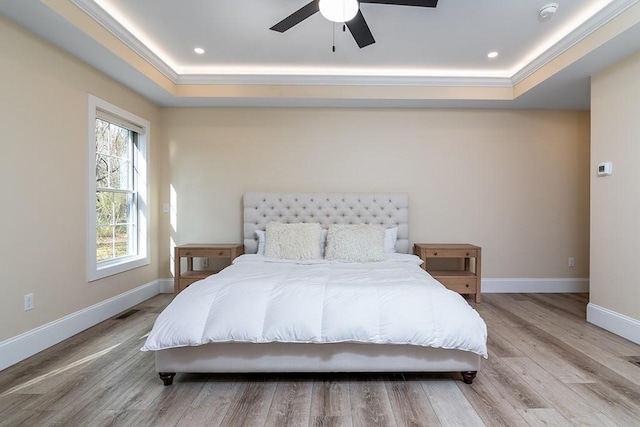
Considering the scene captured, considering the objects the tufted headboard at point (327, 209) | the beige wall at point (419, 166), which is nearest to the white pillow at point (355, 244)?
the tufted headboard at point (327, 209)

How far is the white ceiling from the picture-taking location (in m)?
2.61

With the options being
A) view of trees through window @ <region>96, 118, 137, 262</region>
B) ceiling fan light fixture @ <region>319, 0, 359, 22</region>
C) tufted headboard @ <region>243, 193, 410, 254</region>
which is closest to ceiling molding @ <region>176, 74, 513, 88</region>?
view of trees through window @ <region>96, 118, 137, 262</region>

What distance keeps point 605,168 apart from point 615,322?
1.44 metres

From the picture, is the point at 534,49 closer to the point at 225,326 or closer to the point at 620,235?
the point at 620,235

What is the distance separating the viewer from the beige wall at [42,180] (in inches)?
91.8

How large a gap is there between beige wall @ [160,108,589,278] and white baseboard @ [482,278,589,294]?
32cm

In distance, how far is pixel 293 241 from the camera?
143 inches

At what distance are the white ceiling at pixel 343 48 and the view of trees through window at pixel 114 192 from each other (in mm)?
663

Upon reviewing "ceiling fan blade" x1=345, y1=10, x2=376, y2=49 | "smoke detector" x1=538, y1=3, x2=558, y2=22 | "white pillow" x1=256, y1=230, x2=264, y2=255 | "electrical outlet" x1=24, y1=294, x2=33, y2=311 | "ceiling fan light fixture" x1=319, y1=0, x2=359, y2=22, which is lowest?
"electrical outlet" x1=24, y1=294, x2=33, y2=311

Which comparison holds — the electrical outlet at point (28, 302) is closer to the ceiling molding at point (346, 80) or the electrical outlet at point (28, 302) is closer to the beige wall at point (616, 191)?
the ceiling molding at point (346, 80)

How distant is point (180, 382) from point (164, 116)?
3521 millimetres

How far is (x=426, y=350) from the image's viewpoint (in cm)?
203

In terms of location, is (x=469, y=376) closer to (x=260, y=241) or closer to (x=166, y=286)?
(x=260, y=241)

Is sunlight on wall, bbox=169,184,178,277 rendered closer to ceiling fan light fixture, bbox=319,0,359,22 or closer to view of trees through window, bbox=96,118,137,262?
view of trees through window, bbox=96,118,137,262
